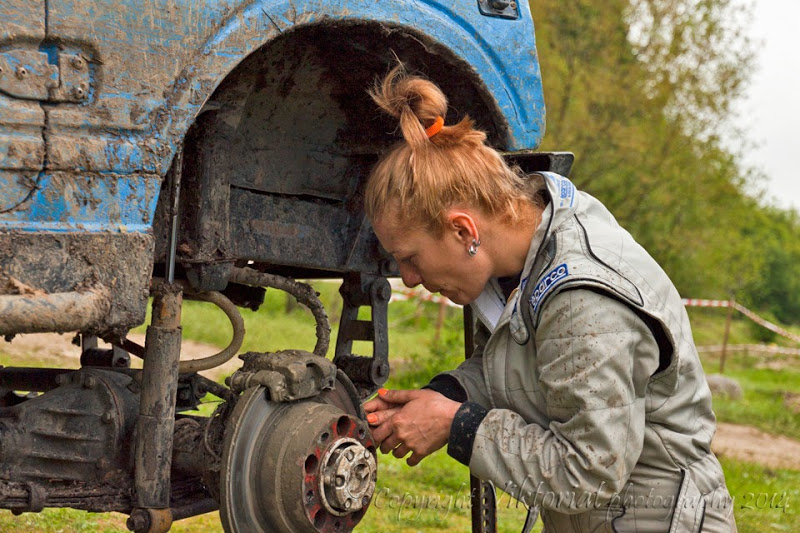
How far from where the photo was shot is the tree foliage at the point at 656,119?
1380cm

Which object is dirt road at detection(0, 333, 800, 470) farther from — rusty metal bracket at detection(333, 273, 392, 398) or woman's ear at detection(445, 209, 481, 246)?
woman's ear at detection(445, 209, 481, 246)

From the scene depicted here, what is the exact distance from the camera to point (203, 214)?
7.40 ft

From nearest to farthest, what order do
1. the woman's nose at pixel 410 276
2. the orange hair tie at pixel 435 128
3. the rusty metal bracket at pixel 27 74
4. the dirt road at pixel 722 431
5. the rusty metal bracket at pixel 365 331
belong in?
the rusty metal bracket at pixel 27 74 → the orange hair tie at pixel 435 128 → the woman's nose at pixel 410 276 → the rusty metal bracket at pixel 365 331 → the dirt road at pixel 722 431

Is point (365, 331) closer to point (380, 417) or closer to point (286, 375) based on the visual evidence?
point (380, 417)

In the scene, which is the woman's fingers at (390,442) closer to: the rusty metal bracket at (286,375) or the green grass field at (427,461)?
the rusty metal bracket at (286,375)

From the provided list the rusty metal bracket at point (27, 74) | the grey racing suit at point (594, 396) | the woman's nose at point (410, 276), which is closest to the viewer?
the rusty metal bracket at point (27, 74)

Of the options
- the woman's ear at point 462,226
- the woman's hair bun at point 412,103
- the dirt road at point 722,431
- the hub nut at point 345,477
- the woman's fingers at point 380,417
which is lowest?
the dirt road at point 722,431

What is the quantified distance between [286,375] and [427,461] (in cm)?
336

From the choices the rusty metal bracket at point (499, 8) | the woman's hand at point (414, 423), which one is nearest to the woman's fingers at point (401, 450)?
the woman's hand at point (414, 423)

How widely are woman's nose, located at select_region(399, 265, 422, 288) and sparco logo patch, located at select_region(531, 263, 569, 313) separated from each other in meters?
0.34

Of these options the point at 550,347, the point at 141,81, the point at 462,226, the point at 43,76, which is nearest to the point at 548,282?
the point at 550,347

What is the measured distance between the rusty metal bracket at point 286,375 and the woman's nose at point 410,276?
12.2 inches

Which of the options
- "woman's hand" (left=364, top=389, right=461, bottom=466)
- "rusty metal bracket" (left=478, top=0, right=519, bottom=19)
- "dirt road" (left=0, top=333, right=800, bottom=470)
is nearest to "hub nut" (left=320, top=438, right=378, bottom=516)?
"woman's hand" (left=364, top=389, right=461, bottom=466)

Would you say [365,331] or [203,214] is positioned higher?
[203,214]
